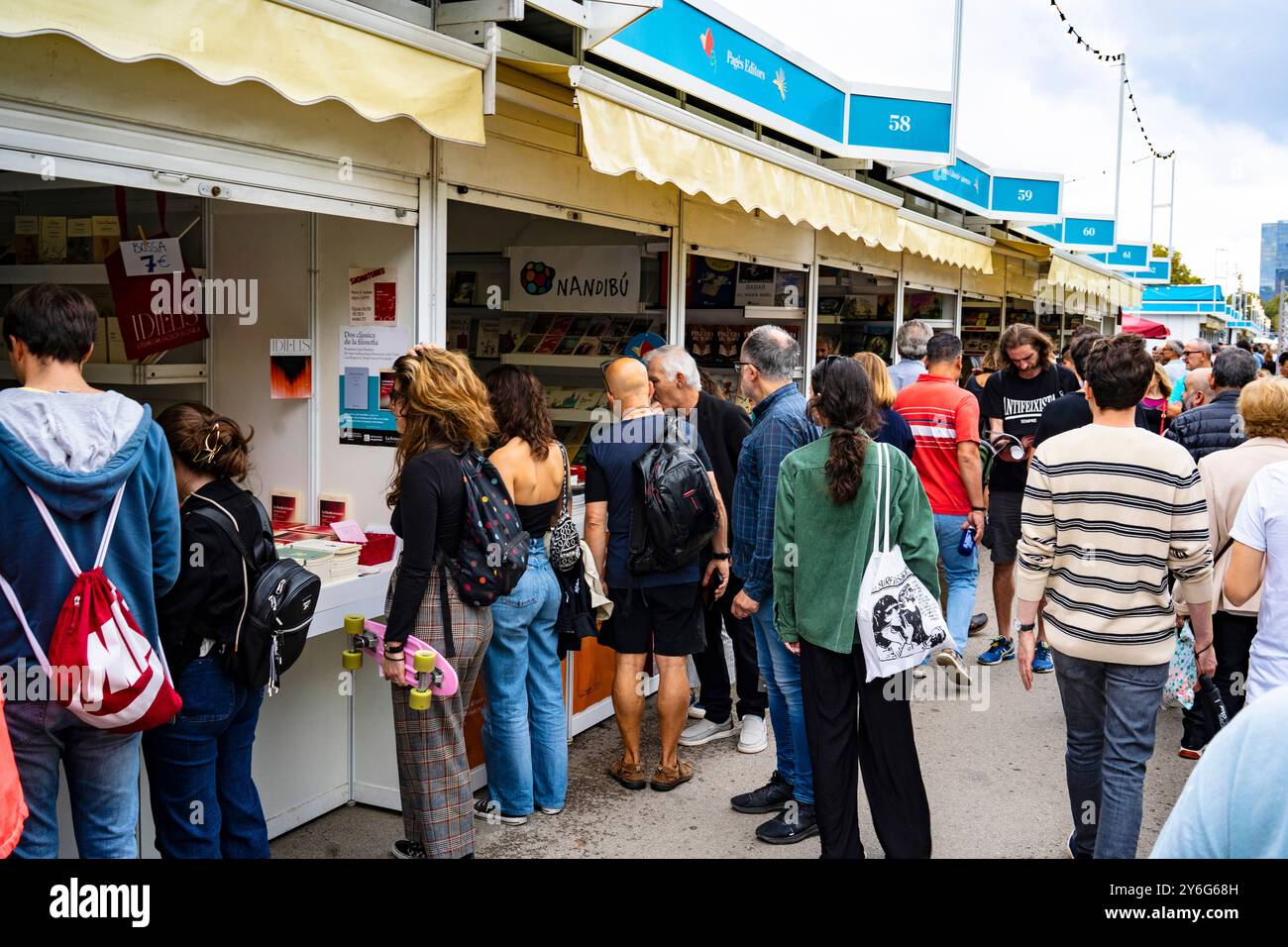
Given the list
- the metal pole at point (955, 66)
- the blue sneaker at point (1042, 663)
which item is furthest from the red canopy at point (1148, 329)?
the blue sneaker at point (1042, 663)

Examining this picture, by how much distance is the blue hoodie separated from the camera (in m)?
2.48

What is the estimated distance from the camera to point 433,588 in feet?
11.3

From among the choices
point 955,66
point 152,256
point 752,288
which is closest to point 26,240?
point 152,256

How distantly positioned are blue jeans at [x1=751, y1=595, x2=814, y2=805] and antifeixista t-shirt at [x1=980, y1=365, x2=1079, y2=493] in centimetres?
271

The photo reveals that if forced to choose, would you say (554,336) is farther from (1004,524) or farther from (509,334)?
(1004,524)

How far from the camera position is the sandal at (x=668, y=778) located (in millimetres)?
4488

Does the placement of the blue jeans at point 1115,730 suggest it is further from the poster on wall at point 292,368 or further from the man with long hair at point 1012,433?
the poster on wall at point 292,368

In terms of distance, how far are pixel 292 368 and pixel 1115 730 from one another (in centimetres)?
324

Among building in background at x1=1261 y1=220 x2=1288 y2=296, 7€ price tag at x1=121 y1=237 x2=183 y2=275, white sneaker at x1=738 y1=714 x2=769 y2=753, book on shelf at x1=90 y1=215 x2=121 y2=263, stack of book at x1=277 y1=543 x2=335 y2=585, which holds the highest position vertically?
building in background at x1=1261 y1=220 x2=1288 y2=296

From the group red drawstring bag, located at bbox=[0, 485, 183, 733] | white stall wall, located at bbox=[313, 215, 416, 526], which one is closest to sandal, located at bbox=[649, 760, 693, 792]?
white stall wall, located at bbox=[313, 215, 416, 526]

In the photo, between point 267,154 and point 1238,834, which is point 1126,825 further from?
point 267,154

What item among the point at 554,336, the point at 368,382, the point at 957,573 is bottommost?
the point at 957,573

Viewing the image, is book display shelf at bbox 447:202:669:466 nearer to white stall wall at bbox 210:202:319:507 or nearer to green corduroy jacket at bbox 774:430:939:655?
white stall wall at bbox 210:202:319:507
